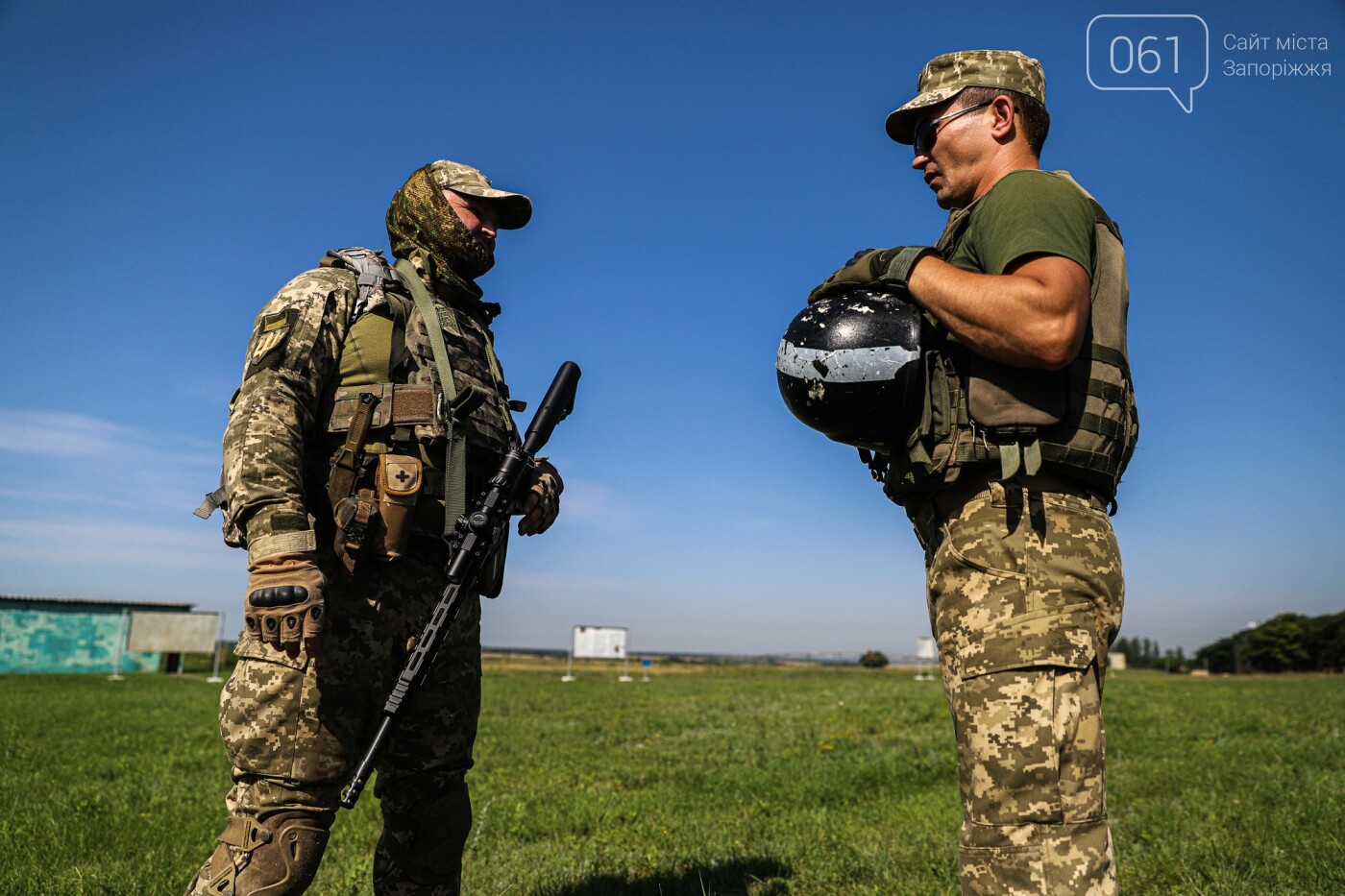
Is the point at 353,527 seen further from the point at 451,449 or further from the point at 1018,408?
the point at 1018,408

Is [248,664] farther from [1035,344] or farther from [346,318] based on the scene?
[1035,344]

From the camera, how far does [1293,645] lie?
7944cm

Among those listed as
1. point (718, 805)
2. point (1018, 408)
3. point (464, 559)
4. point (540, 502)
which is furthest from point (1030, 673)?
point (718, 805)

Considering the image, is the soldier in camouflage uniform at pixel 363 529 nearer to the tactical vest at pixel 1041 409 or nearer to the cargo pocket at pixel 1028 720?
the tactical vest at pixel 1041 409

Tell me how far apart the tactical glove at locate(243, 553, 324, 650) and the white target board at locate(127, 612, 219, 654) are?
1521 inches

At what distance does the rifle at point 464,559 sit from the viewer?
2.98m

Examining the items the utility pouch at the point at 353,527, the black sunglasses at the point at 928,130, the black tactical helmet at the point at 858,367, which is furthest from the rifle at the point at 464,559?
the black sunglasses at the point at 928,130

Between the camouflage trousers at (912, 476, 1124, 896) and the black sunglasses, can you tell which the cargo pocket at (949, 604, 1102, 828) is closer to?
the camouflage trousers at (912, 476, 1124, 896)

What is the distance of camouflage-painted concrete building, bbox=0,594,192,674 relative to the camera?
38.1m

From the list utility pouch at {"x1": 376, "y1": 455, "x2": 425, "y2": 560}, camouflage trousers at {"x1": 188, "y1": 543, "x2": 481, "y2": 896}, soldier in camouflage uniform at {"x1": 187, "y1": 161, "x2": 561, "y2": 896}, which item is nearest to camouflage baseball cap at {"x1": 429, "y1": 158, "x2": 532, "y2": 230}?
soldier in camouflage uniform at {"x1": 187, "y1": 161, "x2": 561, "y2": 896}

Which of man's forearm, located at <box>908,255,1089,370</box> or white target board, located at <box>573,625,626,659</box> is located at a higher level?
man's forearm, located at <box>908,255,1089,370</box>

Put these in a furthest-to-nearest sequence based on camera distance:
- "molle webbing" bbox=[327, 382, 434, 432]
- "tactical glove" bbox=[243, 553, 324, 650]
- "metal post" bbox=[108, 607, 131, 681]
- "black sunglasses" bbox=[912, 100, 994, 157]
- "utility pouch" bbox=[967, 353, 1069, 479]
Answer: "metal post" bbox=[108, 607, 131, 681] → "molle webbing" bbox=[327, 382, 434, 432] → "black sunglasses" bbox=[912, 100, 994, 157] → "tactical glove" bbox=[243, 553, 324, 650] → "utility pouch" bbox=[967, 353, 1069, 479]

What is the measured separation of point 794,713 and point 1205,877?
8605 millimetres

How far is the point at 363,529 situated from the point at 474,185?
60.9 inches
